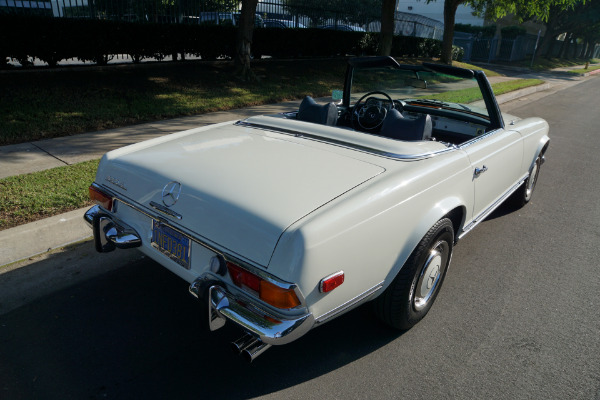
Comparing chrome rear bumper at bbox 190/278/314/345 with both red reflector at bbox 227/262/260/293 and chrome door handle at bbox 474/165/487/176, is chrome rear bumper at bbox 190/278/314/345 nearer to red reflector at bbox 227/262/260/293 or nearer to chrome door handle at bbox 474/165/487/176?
red reflector at bbox 227/262/260/293

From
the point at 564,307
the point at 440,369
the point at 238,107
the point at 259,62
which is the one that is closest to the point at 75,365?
the point at 440,369

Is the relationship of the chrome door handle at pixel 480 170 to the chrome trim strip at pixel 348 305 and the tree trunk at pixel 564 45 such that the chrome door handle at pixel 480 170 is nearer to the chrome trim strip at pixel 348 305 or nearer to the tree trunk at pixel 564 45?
the chrome trim strip at pixel 348 305

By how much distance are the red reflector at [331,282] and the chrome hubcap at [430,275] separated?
0.84 m

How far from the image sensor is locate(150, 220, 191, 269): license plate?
7.86 ft

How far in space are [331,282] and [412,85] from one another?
254cm

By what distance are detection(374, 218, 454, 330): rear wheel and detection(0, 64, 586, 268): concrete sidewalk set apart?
110 inches

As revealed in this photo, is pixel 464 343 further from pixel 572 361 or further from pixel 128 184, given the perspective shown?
→ pixel 128 184

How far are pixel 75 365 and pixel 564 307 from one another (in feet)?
10.9

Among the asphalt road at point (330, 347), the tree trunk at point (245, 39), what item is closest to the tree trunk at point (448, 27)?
the tree trunk at point (245, 39)

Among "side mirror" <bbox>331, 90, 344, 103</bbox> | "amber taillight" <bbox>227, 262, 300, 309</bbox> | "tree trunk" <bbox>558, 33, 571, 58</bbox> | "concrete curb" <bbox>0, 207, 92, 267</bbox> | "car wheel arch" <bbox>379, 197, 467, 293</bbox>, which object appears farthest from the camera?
"tree trunk" <bbox>558, 33, 571, 58</bbox>

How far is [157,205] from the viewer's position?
248cm

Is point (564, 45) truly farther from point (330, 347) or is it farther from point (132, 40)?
point (330, 347)

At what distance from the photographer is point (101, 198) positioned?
9.53 feet

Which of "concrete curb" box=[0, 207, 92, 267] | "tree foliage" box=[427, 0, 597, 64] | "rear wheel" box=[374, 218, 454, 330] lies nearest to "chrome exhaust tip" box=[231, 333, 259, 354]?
"rear wheel" box=[374, 218, 454, 330]
